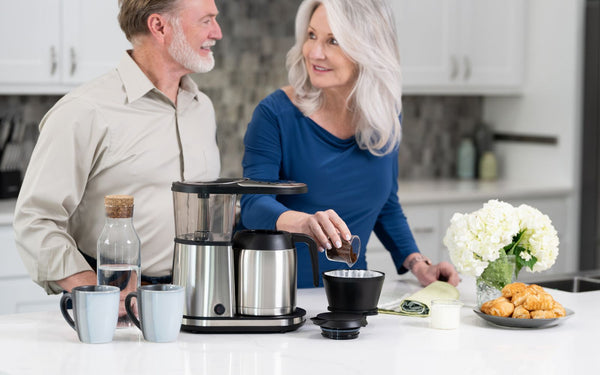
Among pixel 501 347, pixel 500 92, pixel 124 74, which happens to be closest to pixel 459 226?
pixel 501 347

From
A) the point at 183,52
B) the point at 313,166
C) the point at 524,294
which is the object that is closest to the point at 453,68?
the point at 313,166

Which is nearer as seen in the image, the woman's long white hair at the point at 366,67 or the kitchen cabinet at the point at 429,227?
the woman's long white hair at the point at 366,67

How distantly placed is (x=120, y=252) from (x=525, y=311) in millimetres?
882

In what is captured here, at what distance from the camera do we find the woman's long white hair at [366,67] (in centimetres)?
243

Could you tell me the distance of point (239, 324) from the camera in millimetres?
1815

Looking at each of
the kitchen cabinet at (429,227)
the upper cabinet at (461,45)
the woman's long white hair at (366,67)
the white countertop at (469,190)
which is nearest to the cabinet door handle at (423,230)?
the kitchen cabinet at (429,227)

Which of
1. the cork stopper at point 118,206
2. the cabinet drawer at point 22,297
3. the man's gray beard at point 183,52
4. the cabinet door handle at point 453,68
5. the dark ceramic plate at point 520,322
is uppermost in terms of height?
the cabinet door handle at point 453,68

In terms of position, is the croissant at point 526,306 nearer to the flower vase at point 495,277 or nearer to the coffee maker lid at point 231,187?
the flower vase at point 495,277

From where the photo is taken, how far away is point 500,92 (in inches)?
190

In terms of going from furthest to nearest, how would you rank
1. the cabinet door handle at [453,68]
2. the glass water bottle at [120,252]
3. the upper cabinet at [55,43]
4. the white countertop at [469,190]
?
the cabinet door handle at [453,68], the white countertop at [469,190], the upper cabinet at [55,43], the glass water bottle at [120,252]

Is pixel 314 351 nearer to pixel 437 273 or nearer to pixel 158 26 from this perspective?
pixel 437 273

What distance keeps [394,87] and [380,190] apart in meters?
0.30

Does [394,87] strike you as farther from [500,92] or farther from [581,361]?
[500,92]

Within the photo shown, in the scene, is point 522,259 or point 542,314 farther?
point 522,259
